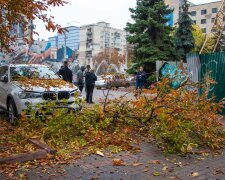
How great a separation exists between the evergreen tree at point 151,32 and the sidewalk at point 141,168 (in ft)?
64.6

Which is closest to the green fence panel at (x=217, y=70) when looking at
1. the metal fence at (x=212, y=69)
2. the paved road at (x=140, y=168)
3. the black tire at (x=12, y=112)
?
the metal fence at (x=212, y=69)

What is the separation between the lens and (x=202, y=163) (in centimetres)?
548

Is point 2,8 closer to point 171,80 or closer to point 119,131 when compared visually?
point 119,131

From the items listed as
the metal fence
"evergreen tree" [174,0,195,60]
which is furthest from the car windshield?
"evergreen tree" [174,0,195,60]

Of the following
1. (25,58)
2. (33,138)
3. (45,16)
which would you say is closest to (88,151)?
(33,138)

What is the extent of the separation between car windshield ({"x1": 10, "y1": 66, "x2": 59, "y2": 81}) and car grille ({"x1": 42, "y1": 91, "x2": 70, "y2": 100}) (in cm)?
136

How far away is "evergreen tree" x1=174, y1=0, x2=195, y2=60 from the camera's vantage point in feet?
91.5

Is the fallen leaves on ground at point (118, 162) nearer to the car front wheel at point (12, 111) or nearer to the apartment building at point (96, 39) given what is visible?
the car front wheel at point (12, 111)

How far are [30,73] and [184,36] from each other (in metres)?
21.6

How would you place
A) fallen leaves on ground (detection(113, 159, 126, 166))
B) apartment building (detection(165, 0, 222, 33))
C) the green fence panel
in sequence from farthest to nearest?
1. apartment building (detection(165, 0, 222, 33))
2. the green fence panel
3. fallen leaves on ground (detection(113, 159, 126, 166))

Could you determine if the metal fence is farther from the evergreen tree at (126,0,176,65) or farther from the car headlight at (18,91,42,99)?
the evergreen tree at (126,0,176,65)

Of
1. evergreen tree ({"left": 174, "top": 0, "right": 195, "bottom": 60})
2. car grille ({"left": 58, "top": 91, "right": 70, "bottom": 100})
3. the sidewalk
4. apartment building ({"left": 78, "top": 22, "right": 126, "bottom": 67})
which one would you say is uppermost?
apartment building ({"left": 78, "top": 22, "right": 126, "bottom": 67})

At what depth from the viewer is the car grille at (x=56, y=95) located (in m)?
7.85

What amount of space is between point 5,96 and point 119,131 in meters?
3.72
